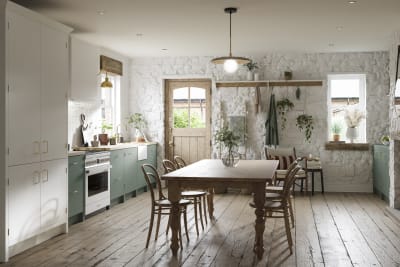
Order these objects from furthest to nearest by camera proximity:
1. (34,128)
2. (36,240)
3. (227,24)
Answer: (227,24) < (36,240) < (34,128)

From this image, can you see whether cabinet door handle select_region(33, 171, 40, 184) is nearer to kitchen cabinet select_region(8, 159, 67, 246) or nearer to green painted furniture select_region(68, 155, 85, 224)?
kitchen cabinet select_region(8, 159, 67, 246)

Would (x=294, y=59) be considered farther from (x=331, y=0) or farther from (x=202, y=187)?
(x=202, y=187)

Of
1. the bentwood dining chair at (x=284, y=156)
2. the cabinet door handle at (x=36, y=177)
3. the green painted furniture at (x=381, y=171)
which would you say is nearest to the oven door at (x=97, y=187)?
the cabinet door handle at (x=36, y=177)

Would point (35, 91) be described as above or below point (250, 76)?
below

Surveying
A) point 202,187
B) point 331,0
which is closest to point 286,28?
point 331,0

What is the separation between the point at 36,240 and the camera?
5234mm

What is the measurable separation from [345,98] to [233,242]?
5.05 metres

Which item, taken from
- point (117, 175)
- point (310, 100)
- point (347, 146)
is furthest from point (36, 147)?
point (347, 146)

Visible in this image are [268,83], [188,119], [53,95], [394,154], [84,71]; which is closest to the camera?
[53,95]

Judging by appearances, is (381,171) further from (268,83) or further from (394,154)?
(268,83)

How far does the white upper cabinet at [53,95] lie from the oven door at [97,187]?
3.13 ft

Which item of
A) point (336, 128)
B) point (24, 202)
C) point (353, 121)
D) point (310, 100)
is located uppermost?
point (310, 100)

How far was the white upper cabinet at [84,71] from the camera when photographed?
7043 mm

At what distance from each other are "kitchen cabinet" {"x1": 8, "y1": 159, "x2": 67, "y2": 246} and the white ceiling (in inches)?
73.5
